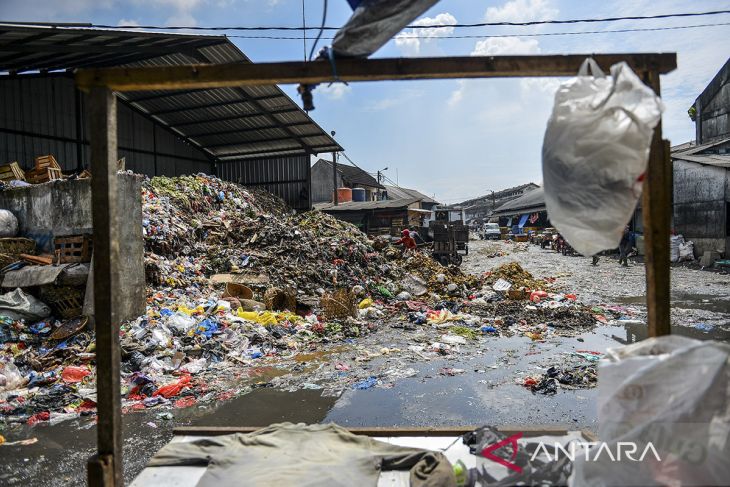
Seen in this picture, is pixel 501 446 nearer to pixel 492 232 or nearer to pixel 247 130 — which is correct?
pixel 247 130

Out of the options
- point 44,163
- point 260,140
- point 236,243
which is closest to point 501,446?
point 236,243

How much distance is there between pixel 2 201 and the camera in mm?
8047

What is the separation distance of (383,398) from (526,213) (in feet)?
112

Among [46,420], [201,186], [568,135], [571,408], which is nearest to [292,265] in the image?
[201,186]

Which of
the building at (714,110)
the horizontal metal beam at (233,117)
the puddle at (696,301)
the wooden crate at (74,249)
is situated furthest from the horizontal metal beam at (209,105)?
→ the building at (714,110)

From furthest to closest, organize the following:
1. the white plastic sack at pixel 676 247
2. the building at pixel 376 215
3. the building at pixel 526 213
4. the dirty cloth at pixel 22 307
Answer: the building at pixel 526 213
the building at pixel 376 215
the white plastic sack at pixel 676 247
the dirty cloth at pixel 22 307

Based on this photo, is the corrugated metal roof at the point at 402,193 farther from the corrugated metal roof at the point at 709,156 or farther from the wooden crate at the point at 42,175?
the wooden crate at the point at 42,175

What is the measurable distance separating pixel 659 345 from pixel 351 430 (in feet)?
5.92

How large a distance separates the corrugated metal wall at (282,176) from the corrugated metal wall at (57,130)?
2.91 metres

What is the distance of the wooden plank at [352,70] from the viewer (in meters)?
2.08

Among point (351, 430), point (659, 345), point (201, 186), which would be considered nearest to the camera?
point (659, 345)

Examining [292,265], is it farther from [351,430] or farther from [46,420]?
[351,430]

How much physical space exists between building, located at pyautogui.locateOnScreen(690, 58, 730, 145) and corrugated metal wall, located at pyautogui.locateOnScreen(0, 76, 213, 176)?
85.6ft

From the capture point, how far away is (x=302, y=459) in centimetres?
234
